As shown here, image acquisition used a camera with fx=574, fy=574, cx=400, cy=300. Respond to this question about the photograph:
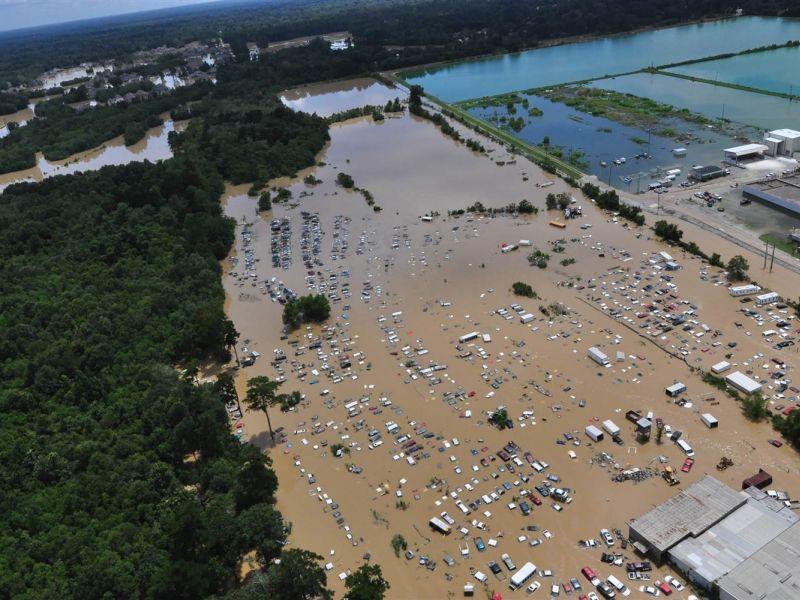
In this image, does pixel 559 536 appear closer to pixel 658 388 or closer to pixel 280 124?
pixel 658 388

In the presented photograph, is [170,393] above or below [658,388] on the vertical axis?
above

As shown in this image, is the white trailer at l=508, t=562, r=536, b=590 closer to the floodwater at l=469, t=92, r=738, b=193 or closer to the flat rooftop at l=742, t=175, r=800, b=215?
the flat rooftop at l=742, t=175, r=800, b=215

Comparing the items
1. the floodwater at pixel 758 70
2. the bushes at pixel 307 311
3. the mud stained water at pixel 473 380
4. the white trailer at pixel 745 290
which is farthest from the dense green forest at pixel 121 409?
the floodwater at pixel 758 70

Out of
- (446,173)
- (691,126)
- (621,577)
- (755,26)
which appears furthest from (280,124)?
(755,26)

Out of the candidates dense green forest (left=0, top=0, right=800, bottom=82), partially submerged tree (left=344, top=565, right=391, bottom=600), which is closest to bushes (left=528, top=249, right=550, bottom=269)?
partially submerged tree (left=344, top=565, right=391, bottom=600)

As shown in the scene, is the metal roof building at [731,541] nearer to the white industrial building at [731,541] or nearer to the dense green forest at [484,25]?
the white industrial building at [731,541]

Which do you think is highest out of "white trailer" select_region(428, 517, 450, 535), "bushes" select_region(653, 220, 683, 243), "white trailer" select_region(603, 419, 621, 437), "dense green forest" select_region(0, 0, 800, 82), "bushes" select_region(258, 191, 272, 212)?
"dense green forest" select_region(0, 0, 800, 82)
